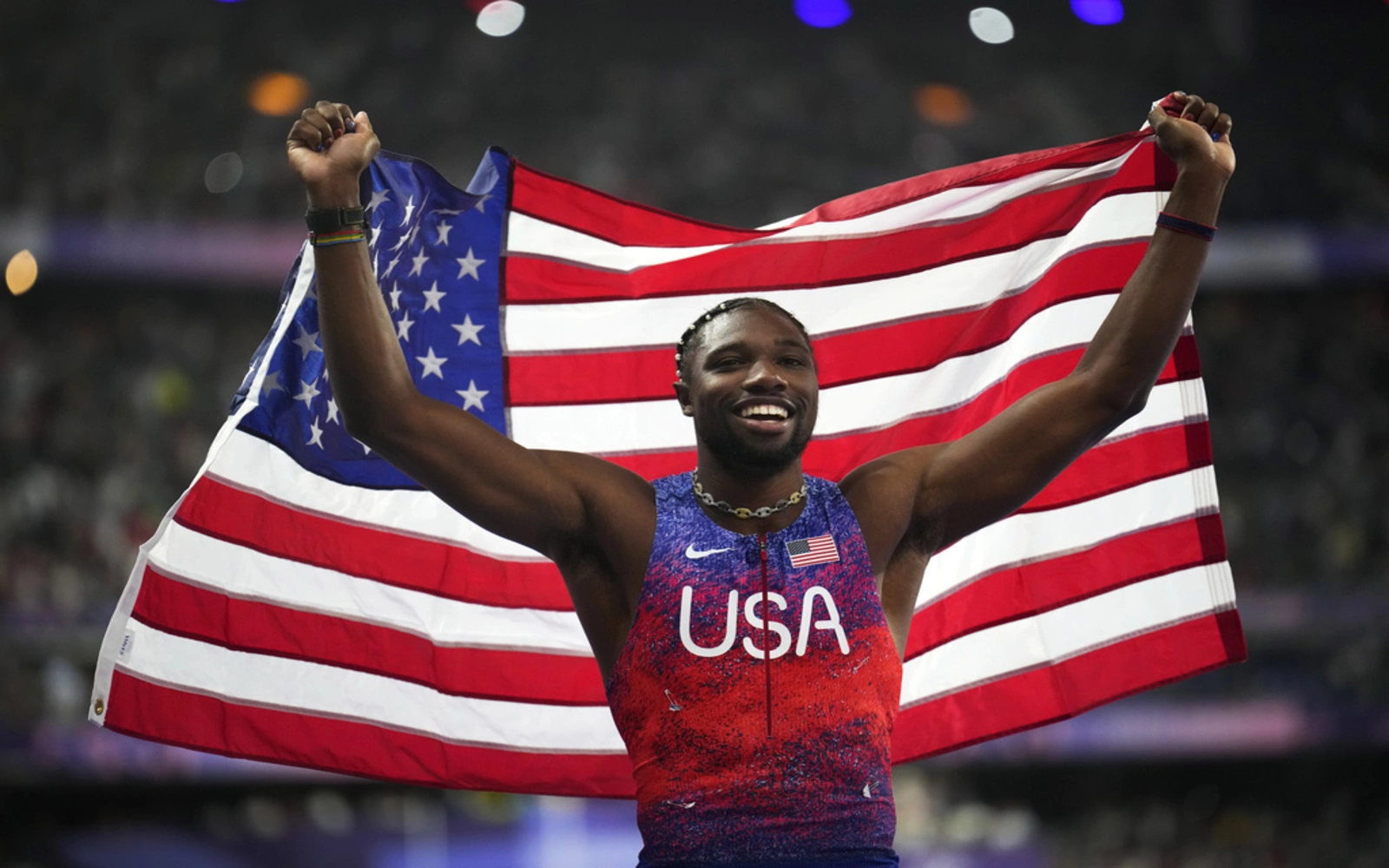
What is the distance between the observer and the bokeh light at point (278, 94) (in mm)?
17156

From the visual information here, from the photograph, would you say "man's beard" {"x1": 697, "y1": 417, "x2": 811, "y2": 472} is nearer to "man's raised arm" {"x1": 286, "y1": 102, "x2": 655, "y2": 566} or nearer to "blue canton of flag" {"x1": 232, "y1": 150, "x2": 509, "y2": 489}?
"man's raised arm" {"x1": 286, "y1": 102, "x2": 655, "y2": 566}

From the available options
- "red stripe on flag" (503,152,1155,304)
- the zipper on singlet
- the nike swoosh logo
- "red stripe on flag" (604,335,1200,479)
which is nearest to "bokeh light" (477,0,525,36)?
"red stripe on flag" (503,152,1155,304)

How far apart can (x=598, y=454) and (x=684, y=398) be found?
1079mm

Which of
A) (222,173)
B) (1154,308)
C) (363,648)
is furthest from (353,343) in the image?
(222,173)

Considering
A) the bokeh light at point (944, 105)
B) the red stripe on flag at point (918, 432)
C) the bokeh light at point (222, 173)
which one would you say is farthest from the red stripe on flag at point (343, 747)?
the bokeh light at point (944, 105)

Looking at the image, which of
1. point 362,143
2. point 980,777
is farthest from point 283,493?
point 980,777

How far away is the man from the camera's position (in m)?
2.71

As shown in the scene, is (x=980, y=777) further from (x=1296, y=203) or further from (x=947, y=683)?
(x=947, y=683)

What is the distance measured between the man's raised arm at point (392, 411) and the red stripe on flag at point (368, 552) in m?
1.12

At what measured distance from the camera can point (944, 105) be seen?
1856cm

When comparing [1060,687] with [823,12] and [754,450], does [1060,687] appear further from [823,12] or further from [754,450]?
[823,12]

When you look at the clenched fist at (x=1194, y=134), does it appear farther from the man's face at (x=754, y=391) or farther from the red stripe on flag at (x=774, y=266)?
the man's face at (x=754, y=391)

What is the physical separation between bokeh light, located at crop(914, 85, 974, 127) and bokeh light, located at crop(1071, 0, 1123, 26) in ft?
5.94

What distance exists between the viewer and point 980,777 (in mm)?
16469
